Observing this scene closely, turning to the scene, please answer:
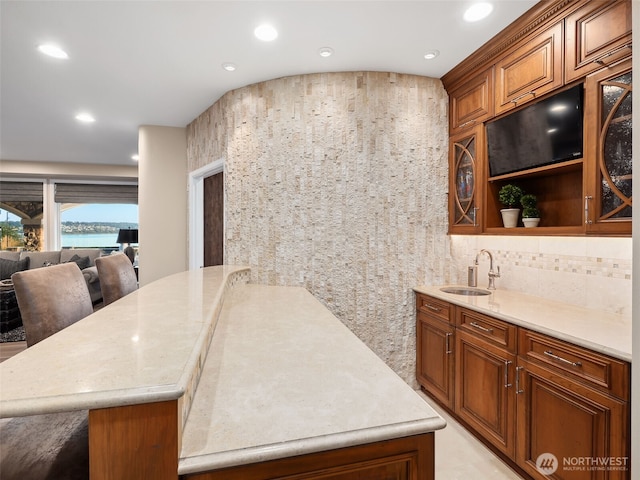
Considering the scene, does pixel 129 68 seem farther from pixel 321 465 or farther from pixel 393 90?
pixel 321 465

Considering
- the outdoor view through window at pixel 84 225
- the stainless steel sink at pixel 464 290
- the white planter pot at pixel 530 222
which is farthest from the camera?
the outdoor view through window at pixel 84 225

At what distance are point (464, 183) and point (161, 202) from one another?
3.49 m

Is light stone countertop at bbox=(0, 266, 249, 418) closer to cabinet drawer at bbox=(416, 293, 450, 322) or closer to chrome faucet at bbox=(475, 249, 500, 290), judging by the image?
cabinet drawer at bbox=(416, 293, 450, 322)

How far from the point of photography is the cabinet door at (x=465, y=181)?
8.57ft

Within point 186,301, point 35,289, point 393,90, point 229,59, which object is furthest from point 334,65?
point 35,289

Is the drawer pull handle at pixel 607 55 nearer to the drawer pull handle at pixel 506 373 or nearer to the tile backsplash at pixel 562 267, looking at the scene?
the tile backsplash at pixel 562 267

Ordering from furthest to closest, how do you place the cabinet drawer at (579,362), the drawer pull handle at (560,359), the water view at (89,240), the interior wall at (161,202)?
the water view at (89,240), the interior wall at (161,202), the drawer pull handle at (560,359), the cabinet drawer at (579,362)

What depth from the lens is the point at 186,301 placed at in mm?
1505

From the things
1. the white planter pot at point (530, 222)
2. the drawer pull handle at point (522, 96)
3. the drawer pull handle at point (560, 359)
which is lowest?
the drawer pull handle at point (560, 359)

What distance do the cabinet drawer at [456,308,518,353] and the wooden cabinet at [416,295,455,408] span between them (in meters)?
0.16

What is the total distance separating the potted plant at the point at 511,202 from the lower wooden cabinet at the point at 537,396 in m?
0.77

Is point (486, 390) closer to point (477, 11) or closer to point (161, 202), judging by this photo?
point (477, 11)

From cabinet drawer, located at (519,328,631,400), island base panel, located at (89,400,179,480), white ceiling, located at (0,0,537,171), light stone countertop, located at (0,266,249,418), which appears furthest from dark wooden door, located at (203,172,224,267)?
island base panel, located at (89,400,179,480)

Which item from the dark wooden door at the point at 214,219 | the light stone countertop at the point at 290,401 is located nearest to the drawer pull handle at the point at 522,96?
the light stone countertop at the point at 290,401
